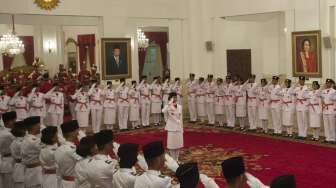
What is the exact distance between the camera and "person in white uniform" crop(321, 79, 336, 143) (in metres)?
13.0

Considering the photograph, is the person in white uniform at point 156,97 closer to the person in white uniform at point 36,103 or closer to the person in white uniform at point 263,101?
the person in white uniform at point 263,101

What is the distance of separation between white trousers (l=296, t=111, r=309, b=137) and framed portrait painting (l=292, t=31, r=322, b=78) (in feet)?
6.76

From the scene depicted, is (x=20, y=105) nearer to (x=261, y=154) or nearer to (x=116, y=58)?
(x=116, y=58)

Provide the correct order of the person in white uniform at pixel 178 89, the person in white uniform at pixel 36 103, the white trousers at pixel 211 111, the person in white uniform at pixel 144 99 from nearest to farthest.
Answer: the person in white uniform at pixel 36 103 < the person in white uniform at pixel 144 99 < the white trousers at pixel 211 111 < the person in white uniform at pixel 178 89

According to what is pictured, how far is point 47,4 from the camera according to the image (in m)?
16.2

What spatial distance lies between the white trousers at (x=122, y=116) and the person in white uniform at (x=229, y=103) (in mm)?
3484

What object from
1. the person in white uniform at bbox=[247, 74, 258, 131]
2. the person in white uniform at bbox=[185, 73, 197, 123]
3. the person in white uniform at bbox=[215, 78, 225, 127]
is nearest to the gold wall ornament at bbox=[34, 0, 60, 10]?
the person in white uniform at bbox=[185, 73, 197, 123]

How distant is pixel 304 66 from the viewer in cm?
1565

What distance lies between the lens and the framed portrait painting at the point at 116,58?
17500 millimetres

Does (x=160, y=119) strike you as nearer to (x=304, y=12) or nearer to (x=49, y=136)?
(x=304, y=12)

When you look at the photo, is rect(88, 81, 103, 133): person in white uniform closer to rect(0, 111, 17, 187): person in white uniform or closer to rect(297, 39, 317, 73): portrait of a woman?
rect(297, 39, 317, 73): portrait of a woman

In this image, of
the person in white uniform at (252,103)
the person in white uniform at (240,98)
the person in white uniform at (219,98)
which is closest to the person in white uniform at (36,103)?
the person in white uniform at (219,98)

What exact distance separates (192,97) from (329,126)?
227 inches

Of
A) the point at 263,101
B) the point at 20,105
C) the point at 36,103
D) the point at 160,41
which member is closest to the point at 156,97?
the point at 263,101
